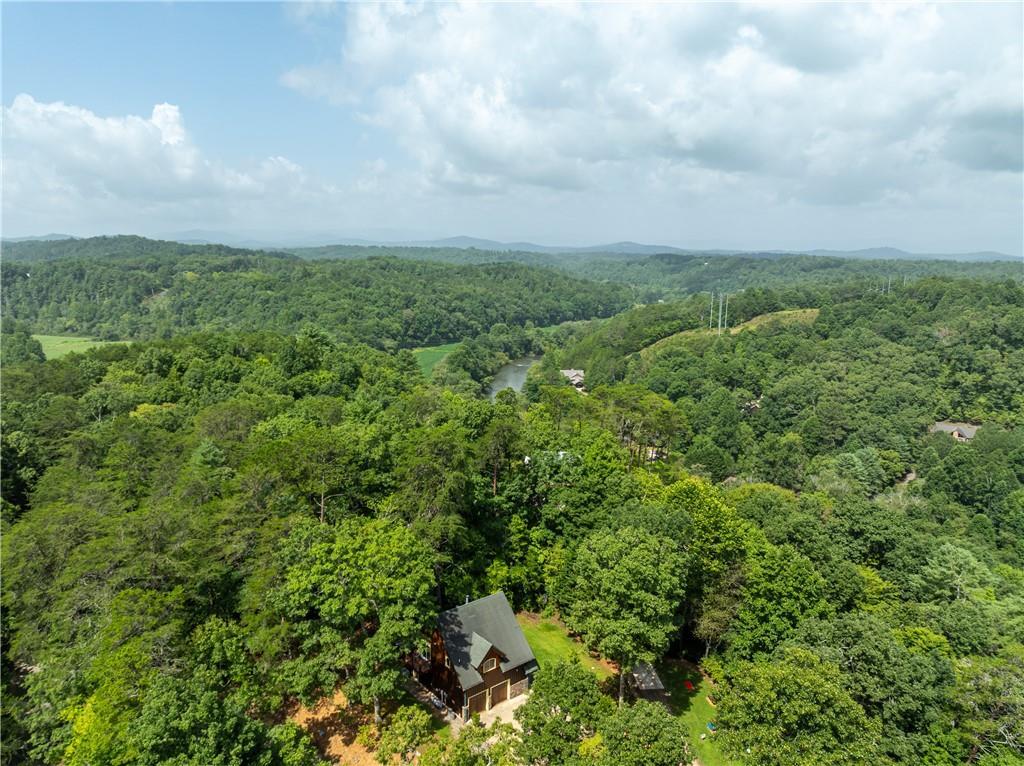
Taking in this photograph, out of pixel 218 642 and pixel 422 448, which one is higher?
pixel 422 448

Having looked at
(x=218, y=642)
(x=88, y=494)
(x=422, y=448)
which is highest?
(x=422, y=448)

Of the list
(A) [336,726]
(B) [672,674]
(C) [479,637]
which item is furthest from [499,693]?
(B) [672,674]

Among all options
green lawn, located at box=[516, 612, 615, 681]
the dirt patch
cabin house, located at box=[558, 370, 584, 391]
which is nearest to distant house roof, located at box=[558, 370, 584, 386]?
cabin house, located at box=[558, 370, 584, 391]

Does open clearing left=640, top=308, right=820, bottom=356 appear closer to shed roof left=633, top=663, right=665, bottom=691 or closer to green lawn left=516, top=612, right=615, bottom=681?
green lawn left=516, top=612, right=615, bottom=681

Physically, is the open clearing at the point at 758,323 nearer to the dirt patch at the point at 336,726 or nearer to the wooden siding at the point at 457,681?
the wooden siding at the point at 457,681

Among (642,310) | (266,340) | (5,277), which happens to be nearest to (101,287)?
(5,277)

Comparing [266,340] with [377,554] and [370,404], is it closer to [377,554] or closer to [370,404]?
[370,404]

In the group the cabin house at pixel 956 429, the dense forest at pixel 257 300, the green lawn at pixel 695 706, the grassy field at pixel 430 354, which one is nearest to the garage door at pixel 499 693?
the green lawn at pixel 695 706

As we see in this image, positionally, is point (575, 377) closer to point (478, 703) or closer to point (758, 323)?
point (758, 323)
